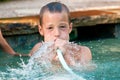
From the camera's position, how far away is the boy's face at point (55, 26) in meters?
3.84

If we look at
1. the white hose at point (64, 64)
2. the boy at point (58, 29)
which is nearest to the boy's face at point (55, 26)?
the boy at point (58, 29)

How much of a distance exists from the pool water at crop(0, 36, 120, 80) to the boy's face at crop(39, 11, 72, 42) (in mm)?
309

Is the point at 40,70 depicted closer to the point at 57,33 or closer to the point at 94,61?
the point at 57,33

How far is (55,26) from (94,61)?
945mm

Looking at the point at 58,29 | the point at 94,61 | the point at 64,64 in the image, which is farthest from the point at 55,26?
the point at 94,61

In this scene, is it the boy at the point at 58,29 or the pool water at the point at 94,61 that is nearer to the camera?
the boy at the point at 58,29

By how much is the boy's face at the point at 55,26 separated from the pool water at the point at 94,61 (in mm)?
309

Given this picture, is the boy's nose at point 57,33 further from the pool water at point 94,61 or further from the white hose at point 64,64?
the pool water at point 94,61

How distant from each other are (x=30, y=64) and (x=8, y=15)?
72.7 inches

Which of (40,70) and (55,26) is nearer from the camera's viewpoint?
(55,26)

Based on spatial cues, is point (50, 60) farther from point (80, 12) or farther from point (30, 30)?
point (80, 12)

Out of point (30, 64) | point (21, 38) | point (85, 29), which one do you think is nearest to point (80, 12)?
point (85, 29)

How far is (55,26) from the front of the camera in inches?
152

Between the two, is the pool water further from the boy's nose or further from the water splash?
the boy's nose
